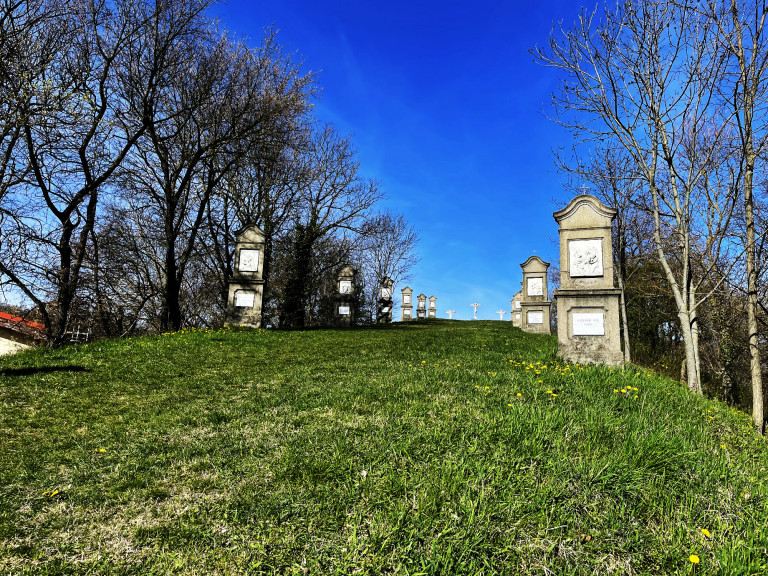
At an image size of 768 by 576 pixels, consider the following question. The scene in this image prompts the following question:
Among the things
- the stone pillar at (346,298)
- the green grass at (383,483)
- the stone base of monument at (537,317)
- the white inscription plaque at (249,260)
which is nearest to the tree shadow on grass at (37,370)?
the green grass at (383,483)

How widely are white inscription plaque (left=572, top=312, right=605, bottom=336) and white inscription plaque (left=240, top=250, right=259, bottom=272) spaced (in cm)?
1093

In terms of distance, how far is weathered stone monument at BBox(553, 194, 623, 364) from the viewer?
9258mm

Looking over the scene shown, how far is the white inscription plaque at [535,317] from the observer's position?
22109 millimetres

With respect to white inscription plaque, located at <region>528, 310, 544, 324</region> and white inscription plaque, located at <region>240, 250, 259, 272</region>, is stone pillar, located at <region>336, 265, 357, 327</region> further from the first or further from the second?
white inscription plaque, located at <region>528, 310, 544, 324</region>

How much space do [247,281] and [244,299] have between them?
70 cm

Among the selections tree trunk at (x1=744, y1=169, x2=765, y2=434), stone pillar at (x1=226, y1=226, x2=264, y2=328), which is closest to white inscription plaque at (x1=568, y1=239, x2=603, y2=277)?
tree trunk at (x1=744, y1=169, x2=765, y2=434)

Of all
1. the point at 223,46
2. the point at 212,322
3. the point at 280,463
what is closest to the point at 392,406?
the point at 280,463

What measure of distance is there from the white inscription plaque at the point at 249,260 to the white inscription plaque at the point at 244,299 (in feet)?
3.00

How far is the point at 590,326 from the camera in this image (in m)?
9.40

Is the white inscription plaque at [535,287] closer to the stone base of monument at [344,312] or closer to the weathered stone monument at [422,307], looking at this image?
the stone base of monument at [344,312]

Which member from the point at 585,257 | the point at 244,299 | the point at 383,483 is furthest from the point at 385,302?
the point at 383,483

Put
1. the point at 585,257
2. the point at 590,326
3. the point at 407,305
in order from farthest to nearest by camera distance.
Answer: the point at 407,305, the point at 585,257, the point at 590,326

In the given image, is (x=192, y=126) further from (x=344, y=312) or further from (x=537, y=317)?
(x=537, y=317)

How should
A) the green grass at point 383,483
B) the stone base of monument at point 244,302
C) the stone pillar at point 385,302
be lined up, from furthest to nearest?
1. the stone pillar at point 385,302
2. the stone base of monument at point 244,302
3. the green grass at point 383,483
